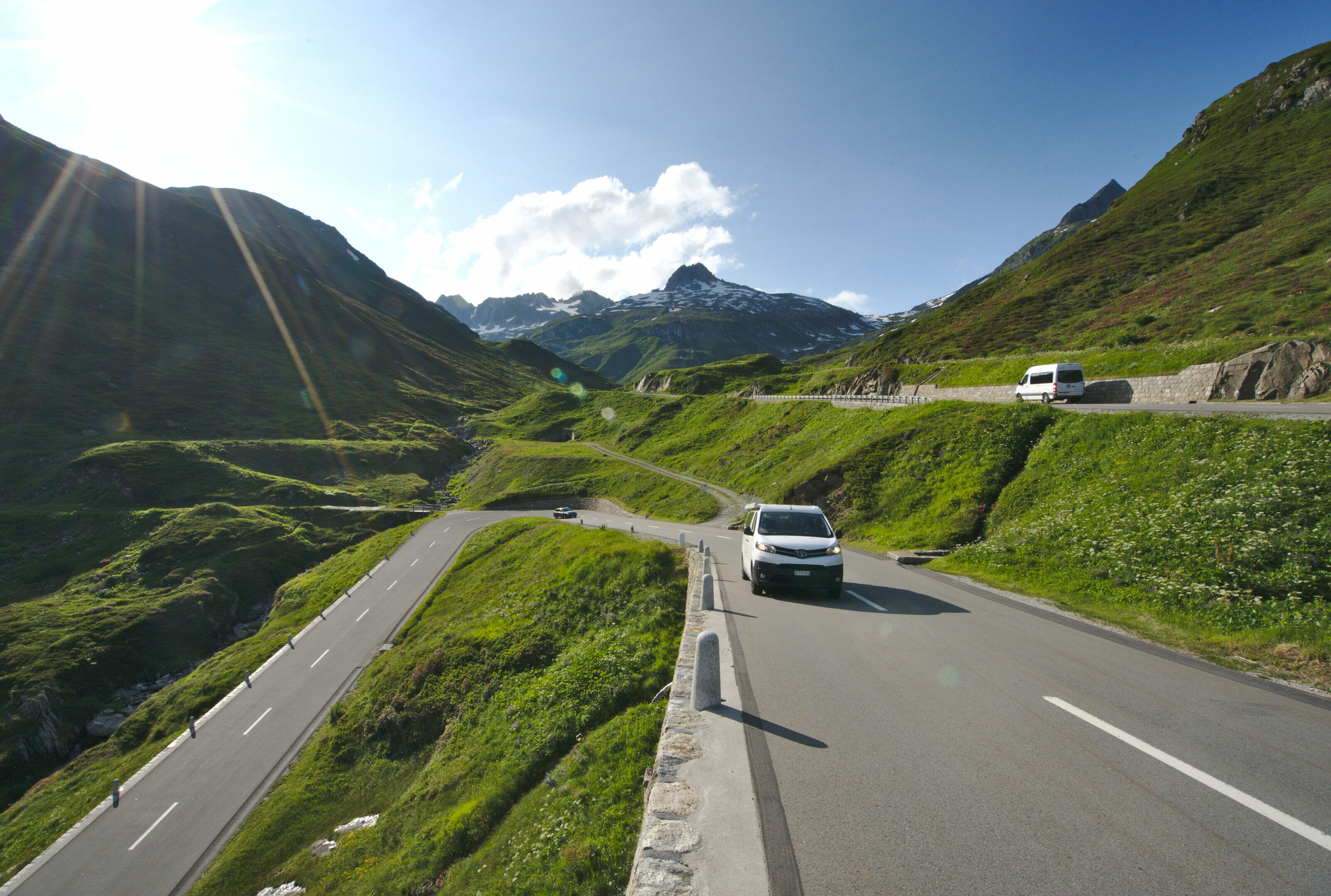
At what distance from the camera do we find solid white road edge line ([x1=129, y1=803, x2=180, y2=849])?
20.6 metres

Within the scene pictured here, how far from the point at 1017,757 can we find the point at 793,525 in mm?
9264

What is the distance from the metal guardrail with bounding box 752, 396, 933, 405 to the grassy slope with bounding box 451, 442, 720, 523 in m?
17.1

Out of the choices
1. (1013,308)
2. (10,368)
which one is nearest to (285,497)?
(10,368)

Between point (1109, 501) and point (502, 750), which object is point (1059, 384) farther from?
point (502, 750)

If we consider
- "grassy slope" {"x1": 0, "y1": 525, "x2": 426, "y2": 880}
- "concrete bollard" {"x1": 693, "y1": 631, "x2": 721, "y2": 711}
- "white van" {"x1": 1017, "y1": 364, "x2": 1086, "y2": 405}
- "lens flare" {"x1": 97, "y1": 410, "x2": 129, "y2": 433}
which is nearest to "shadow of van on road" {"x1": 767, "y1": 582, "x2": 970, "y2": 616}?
"concrete bollard" {"x1": 693, "y1": 631, "x2": 721, "y2": 711}

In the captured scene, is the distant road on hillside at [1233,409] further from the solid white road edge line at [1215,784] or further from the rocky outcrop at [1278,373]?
the solid white road edge line at [1215,784]

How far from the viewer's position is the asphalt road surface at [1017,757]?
416 cm

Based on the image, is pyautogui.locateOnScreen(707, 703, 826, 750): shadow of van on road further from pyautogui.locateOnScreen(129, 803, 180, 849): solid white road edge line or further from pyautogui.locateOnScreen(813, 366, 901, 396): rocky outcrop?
pyautogui.locateOnScreen(813, 366, 901, 396): rocky outcrop

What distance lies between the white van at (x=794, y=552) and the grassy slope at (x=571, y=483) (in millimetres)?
26027

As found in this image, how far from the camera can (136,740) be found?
2947cm

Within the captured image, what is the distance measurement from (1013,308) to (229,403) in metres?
146

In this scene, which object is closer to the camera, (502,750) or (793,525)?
(502,750)

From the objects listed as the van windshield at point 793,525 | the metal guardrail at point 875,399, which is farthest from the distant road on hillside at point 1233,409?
the van windshield at point 793,525

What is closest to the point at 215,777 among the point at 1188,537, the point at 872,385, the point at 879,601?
the point at 879,601
